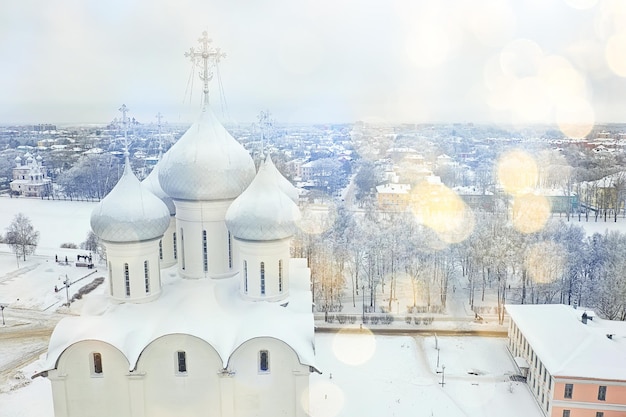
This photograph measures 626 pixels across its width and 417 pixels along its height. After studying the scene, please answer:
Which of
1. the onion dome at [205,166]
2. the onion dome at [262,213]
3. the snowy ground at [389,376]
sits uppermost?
the onion dome at [205,166]

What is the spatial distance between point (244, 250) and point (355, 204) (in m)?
29.1

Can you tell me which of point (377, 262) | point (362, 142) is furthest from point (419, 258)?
point (362, 142)

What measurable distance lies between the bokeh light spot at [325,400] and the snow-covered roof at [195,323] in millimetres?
2952

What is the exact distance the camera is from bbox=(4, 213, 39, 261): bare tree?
89.0 feet

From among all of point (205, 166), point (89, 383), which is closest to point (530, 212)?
point (205, 166)

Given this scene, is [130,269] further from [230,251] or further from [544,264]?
[544,264]

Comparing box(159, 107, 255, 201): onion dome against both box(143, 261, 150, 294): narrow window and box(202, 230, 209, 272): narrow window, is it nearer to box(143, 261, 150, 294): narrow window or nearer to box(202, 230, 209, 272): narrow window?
box(202, 230, 209, 272): narrow window

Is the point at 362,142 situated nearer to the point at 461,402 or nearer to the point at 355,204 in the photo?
the point at 355,204

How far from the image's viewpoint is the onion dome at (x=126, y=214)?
11523 millimetres

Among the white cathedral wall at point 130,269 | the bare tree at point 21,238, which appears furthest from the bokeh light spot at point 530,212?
the bare tree at point 21,238

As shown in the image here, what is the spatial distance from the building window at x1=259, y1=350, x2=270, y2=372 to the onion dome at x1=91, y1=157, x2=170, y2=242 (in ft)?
12.5

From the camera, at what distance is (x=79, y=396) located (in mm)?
10805

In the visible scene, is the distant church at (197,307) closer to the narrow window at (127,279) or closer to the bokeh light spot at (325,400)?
the narrow window at (127,279)

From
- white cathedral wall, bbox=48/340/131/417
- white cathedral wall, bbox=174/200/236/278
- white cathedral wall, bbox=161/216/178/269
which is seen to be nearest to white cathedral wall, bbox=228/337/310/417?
white cathedral wall, bbox=48/340/131/417
